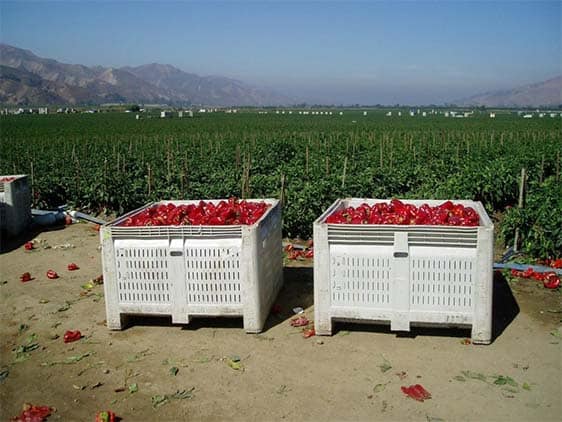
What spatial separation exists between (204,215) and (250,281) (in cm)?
120

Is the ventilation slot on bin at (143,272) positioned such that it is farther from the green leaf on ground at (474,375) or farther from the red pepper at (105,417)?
the green leaf on ground at (474,375)

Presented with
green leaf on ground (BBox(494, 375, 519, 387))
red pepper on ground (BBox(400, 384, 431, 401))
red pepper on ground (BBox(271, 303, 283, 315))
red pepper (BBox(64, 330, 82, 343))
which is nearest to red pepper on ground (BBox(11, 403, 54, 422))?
red pepper (BBox(64, 330, 82, 343))

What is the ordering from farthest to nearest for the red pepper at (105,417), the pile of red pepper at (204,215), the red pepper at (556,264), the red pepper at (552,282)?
1. the red pepper at (556,264)
2. the red pepper at (552,282)
3. the pile of red pepper at (204,215)
4. the red pepper at (105,417)

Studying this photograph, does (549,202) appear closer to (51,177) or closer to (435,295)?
(435,295)

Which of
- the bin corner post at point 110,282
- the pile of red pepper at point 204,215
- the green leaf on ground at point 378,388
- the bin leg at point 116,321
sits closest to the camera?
the green leaf on ground at point 378,388

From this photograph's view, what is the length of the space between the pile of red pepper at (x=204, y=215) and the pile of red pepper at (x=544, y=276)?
3.95 metres

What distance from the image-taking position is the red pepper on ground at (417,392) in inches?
198

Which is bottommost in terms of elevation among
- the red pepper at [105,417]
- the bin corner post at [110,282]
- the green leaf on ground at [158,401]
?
the green leaf on ground at [158,401]

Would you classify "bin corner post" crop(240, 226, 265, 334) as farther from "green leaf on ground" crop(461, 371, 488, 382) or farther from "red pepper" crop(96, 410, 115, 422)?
"green leaf on ground" crop(461, 371, 488, 382)

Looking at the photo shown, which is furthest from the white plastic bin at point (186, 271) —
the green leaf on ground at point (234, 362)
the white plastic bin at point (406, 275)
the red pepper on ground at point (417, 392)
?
the red pepper on ground at point (417, 392)

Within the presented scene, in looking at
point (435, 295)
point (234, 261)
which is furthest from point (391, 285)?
point (234, 261)

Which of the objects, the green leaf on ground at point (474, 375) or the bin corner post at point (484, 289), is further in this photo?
the bin corner post at point (484, 289)

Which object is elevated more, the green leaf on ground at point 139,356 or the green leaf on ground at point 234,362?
the green leaf on ground at point 234,362

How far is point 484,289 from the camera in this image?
594cm
